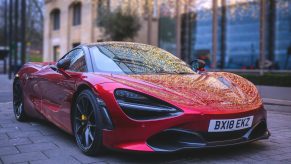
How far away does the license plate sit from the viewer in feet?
11.6

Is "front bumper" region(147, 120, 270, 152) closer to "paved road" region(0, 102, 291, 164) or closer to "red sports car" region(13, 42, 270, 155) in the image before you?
"red sports car" region(13, 42, 270, 155)

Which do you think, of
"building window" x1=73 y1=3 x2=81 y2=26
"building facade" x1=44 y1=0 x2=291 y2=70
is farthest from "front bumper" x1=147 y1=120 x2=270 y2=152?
"building window" x1=73 y1=3 x2=81 y2=26

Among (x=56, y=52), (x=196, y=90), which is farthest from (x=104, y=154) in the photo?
(x=56, y=52)

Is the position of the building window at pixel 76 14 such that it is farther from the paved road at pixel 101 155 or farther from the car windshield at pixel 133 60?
the car windshield at pixel 133 60

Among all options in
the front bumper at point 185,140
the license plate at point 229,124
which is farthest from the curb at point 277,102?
the front bumper at point 185,140

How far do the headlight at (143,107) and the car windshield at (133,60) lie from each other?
2.26 ft

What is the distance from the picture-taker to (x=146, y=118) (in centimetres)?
352

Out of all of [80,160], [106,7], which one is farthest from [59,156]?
[106,7]

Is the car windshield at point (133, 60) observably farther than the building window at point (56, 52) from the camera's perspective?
No

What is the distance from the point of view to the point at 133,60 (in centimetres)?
459

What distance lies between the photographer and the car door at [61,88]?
4.49m

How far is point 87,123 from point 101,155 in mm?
361

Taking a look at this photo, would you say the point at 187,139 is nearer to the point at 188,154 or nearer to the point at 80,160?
the point at 188,154

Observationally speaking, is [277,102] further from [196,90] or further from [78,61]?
[78,61]
